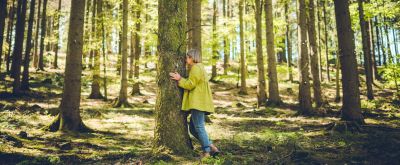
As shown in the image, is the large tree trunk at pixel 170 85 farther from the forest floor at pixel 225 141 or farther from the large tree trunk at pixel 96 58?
the large tree trunk at pixel 96 58

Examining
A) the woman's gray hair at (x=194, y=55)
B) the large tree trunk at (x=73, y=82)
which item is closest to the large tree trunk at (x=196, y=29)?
the large tree trunk at (x=73, y=82)

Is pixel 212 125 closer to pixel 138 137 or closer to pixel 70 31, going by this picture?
pixel 138 137

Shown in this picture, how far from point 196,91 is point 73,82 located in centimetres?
512

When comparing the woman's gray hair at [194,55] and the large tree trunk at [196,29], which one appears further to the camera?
the large tree trunk at [196,29]

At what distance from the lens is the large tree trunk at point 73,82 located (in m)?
9.28

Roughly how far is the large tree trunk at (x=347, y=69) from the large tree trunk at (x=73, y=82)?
8.10m

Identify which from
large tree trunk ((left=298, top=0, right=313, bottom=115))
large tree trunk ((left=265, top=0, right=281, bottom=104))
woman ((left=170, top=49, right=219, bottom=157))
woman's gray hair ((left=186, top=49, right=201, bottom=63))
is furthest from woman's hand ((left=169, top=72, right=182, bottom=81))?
large tree trunk ((left=265, top=0, right=281, bottom=104))

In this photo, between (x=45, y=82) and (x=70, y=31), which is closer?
(x=70, y=31)

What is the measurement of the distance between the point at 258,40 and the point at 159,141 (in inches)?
506

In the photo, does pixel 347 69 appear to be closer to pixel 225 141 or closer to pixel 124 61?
pixel 225 141

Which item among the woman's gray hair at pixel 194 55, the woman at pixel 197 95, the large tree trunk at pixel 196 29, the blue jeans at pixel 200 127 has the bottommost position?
the blue jeans at pixel 200 127

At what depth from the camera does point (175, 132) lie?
5859mm

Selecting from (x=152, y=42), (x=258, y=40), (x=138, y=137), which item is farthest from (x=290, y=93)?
(x=138, y=137)

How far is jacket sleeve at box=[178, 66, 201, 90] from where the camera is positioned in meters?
5.83
